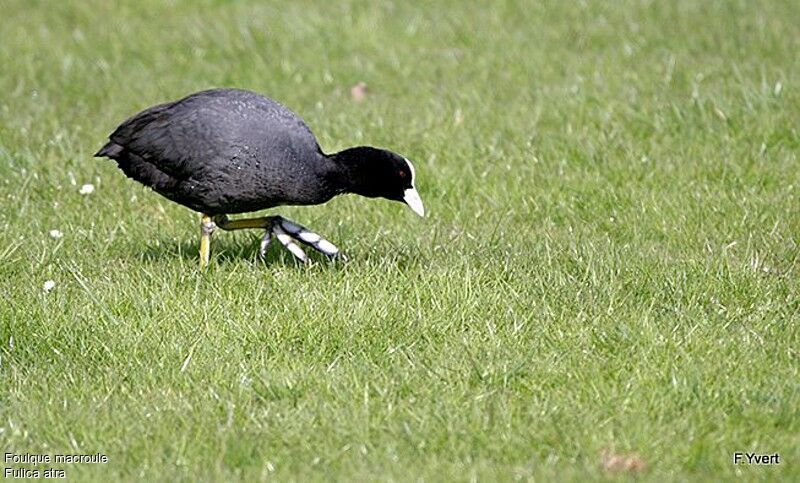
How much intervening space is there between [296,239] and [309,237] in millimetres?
88

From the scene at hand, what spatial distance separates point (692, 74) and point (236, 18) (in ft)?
11.1

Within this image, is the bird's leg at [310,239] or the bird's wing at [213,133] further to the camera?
the bird's leg at [310,239]

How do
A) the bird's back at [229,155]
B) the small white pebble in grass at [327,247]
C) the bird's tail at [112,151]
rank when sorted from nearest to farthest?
the bird's back at [229,155]
the small white pebble in grass at [327,247]
the bird's tail at [112,151]

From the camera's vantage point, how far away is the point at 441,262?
5547mm

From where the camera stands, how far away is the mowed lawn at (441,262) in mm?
3922

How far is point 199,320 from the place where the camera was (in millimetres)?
4840

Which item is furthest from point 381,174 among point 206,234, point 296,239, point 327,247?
→ point 206,234

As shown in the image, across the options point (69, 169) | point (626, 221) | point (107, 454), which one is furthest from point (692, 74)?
point (107, 454)

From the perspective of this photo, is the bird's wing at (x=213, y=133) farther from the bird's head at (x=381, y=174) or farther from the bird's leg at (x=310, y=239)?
the bird's leg at (x=310, y=239)

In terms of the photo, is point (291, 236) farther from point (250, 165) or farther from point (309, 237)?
point (250, 165)

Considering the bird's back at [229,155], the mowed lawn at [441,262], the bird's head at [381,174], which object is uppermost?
the bird's back at [229,155]

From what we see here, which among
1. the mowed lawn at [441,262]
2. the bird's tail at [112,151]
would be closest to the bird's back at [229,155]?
the bird's tail at [112,151]

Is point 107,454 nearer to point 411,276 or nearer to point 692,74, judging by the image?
point 411,276

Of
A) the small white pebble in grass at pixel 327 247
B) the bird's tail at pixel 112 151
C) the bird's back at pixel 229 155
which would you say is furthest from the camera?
the bird's tail at pixel 112 151
